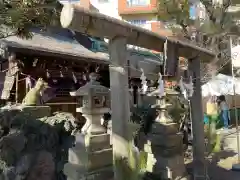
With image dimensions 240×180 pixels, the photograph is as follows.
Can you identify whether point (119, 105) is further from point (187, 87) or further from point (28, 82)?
point (28, 82)

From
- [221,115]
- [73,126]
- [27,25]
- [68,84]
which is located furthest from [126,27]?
[221,115]

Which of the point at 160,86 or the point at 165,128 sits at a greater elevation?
the point at 160,86

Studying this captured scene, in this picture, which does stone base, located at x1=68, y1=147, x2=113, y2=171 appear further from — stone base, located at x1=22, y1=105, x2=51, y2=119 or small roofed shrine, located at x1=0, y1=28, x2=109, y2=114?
small roofed shrine, located at x1=0, y1=28, x2=109, y2=114

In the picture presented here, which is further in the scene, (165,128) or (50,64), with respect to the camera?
(50,64)

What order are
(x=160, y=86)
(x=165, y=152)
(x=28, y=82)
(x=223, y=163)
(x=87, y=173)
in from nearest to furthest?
(x=87, y=173)
(x=165, y=152)
(x=160, y=86)
(x=223, y=163)
(x=28, y=82)

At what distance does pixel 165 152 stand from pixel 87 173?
Result: 7.94 feet

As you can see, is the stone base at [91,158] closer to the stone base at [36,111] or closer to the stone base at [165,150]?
the stone base at [165,150]

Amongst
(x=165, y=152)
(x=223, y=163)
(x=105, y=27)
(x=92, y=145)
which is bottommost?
(x=223, y=163)

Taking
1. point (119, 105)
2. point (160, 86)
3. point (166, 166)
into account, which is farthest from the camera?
point (160, 86)

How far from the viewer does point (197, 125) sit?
6934 millimetres

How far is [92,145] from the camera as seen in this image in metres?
5.02

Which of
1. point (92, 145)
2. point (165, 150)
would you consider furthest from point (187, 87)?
point (92, 145)

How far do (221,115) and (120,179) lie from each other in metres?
12.3

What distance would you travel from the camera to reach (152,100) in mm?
15883
